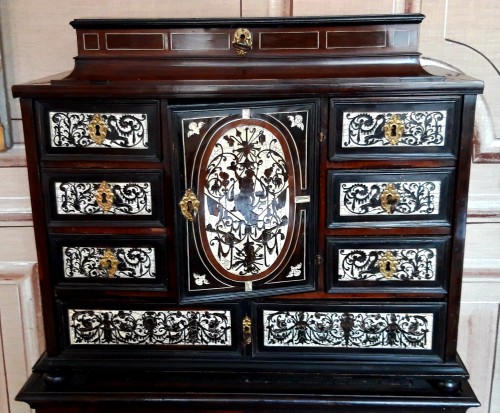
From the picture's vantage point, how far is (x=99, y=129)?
1.18 meters

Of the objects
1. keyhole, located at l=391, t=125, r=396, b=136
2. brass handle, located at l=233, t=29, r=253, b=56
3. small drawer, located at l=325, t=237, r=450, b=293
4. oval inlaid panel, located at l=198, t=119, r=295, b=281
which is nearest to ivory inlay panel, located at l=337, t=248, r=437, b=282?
small drawer, located at l=325, t=237, r=450, b=293

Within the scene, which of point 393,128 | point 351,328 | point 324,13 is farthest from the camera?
point 324,13

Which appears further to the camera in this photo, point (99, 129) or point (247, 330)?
point (247, 330)

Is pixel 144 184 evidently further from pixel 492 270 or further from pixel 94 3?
pixel 492 270

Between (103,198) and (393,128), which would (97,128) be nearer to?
(103,198)

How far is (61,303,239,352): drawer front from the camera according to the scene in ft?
4.25

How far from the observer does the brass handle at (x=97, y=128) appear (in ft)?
3.86

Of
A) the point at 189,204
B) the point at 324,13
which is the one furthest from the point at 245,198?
the point at 324,13

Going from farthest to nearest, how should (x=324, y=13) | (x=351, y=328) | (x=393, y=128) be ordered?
(x=324, y=13), (x=351, y=328), (x=393, y=128)

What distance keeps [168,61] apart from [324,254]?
531 millimetres

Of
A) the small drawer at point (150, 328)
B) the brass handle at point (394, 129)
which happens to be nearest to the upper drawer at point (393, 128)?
the brass handle at point (394, 129)

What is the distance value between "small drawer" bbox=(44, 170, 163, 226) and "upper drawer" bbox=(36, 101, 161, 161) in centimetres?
4

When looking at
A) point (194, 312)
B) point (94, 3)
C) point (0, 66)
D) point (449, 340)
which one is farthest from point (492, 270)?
Result: point (0, 66)

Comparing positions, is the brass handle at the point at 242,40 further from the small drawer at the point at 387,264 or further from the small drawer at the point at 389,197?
the small drawer at the point at 387,264
